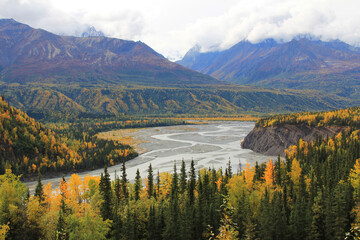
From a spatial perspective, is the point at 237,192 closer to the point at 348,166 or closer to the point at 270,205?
the point at 270,205

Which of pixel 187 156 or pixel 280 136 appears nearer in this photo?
pixel 187 156

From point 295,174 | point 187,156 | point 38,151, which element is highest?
point 38,151

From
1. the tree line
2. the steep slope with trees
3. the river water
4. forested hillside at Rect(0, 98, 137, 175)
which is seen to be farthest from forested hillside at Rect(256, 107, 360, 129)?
forested hillside at Rect(0, 98, 137, 175)

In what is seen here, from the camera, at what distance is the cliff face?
145 meters

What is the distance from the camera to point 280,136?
15600cm

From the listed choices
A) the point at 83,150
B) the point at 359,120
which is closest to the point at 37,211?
the point at 83,150

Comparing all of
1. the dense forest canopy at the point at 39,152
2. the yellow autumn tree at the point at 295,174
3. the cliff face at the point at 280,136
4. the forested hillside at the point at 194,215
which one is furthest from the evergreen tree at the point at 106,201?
the cliff face at the point at 280,136

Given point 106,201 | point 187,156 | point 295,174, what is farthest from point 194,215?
point 187,156

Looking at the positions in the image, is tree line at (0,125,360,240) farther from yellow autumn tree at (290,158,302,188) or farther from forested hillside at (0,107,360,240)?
yellow autumn tree at (290,158,302,188)

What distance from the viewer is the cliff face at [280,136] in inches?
5694

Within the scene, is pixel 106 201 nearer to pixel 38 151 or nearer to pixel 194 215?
pixel 194 215

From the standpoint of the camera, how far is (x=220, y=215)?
5647 cm

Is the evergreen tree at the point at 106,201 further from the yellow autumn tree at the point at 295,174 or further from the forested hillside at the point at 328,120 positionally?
the forested hillside at the point at 328,120

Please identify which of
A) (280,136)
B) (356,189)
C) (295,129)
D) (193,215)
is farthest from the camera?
(280,136)
